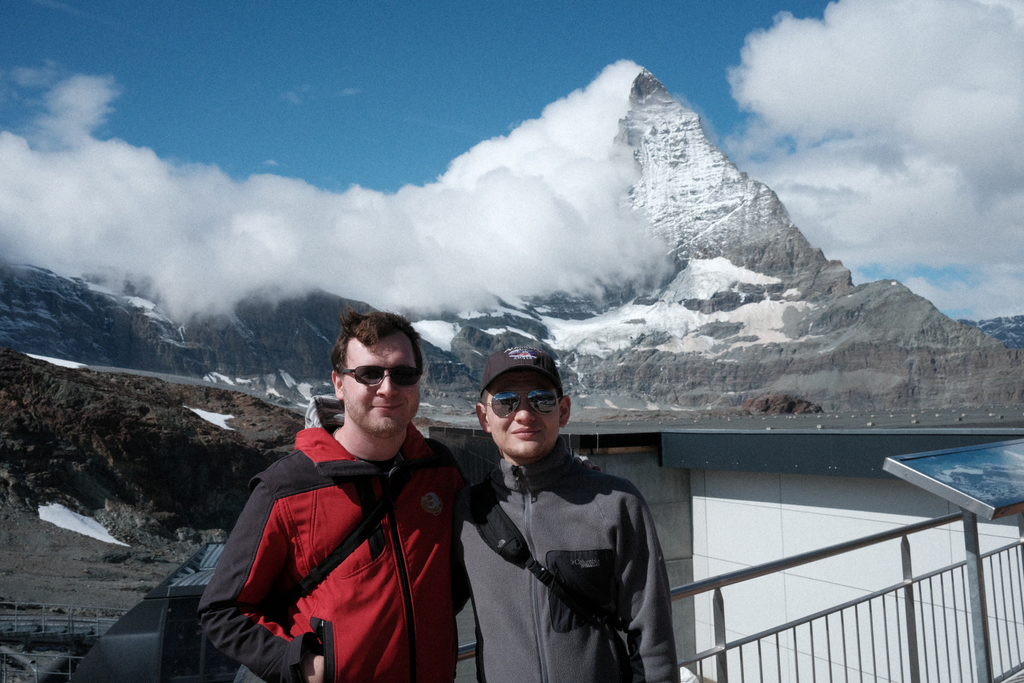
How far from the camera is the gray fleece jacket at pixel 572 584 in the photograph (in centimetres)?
195

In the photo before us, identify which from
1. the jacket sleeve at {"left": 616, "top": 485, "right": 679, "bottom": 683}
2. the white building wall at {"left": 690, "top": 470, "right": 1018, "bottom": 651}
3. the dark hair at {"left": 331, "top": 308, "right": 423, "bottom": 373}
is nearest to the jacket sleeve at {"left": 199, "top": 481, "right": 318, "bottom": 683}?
the dark hair at {"left": 331, "top": 308, "right": 423, "bottom": 373}

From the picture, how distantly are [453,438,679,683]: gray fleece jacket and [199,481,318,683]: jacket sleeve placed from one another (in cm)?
52

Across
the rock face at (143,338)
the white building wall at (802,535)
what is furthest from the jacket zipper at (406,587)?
the rock face at (143,338)

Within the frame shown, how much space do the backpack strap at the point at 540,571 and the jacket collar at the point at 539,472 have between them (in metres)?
0.09

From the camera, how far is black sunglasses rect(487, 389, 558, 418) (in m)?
2.14

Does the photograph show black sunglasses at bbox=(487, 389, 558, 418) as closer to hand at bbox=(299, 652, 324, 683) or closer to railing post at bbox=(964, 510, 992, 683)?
hand at bbox=(299, 652, 324, 683)

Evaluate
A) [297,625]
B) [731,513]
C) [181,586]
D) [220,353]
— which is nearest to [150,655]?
[181,586]

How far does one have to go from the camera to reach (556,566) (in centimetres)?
200

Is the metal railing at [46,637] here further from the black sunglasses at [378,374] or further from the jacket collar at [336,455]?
the black sunglasses at [378,374]

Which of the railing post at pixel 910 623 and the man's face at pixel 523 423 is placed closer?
the man's face at pixel 523 423

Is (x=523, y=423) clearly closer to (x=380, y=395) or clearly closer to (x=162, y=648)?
(x=380, y=395)

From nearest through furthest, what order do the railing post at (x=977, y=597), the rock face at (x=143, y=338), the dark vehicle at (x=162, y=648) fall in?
1. the railing post at (x=977, y=597)
2. the dark vehicle at (x=162, y=648)
3. the rock face at (x=143, y=338)

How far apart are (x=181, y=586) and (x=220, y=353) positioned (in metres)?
181

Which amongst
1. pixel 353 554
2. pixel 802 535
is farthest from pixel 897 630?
pixel 802 535
